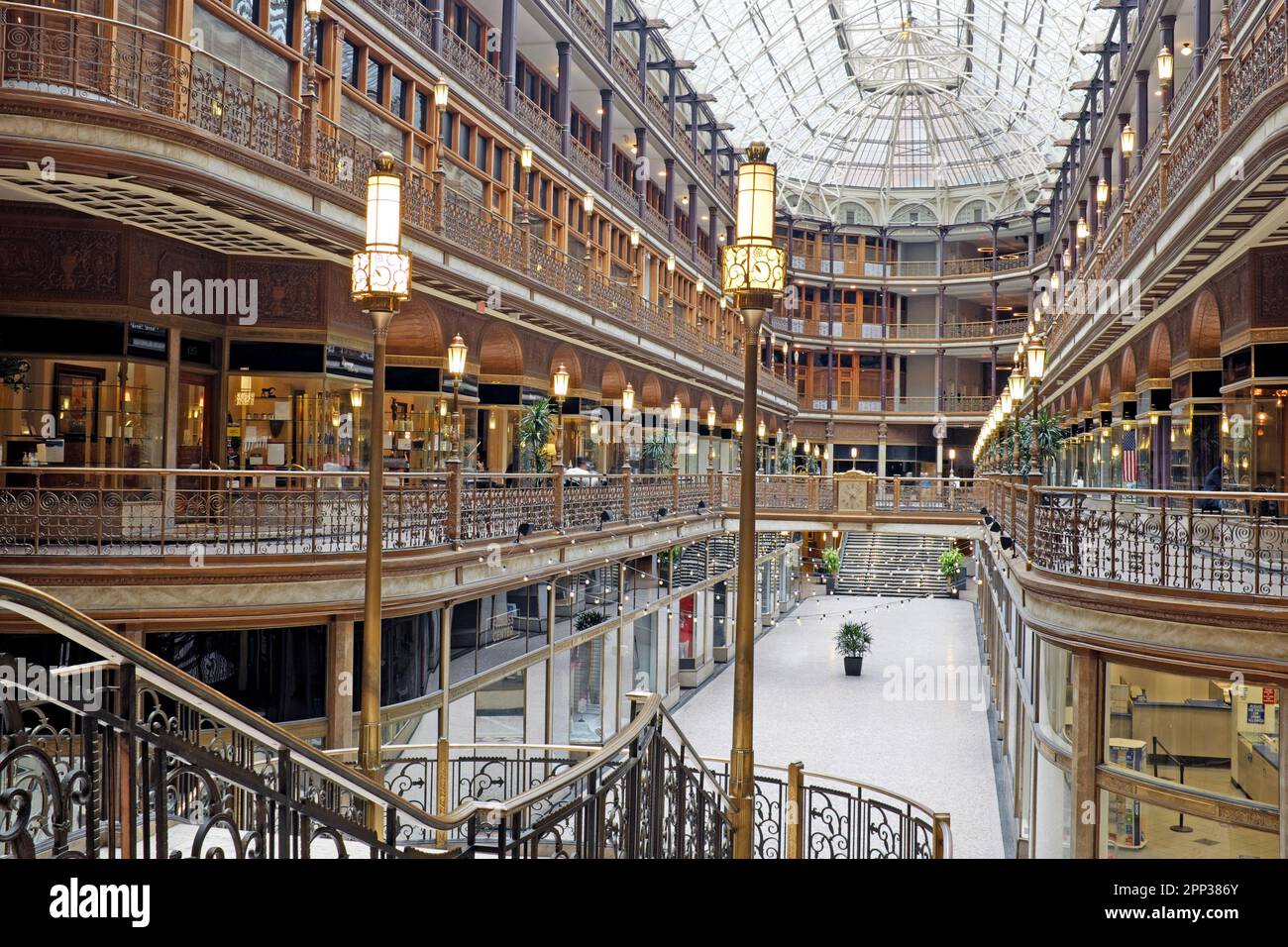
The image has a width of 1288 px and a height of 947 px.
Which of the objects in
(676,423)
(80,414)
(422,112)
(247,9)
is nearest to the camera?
(80,414)

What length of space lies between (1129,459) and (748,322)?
71.0 feet

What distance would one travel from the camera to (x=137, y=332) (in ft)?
44.5

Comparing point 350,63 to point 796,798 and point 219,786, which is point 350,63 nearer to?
point 796,798

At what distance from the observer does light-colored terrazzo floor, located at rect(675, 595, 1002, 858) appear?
19594 mm

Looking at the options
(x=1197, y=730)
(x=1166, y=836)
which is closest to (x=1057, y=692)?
(x=1197, y=730)

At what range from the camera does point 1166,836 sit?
10398mm

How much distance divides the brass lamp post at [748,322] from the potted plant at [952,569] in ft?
132

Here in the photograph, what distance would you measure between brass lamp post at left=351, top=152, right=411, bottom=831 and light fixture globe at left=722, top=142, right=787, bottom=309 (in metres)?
3.20

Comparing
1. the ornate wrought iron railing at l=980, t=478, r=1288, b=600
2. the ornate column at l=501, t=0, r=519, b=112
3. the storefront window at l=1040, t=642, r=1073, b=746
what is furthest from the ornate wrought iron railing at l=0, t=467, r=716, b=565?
the ornate column at l=501, t=0, r=519, b=112

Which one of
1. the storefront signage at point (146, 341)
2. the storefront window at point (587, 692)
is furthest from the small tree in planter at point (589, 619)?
the storefront signage at point (146, 341)

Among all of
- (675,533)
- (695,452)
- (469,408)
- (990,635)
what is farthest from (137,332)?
→ (695,452)

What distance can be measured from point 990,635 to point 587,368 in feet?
41.0

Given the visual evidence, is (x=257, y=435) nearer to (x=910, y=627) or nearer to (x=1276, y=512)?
(x=1276, y=512)

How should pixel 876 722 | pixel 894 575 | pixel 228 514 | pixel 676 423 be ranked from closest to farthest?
pixel 228 514, pixel 876 722, pixel 676 423, pixel 894 575
